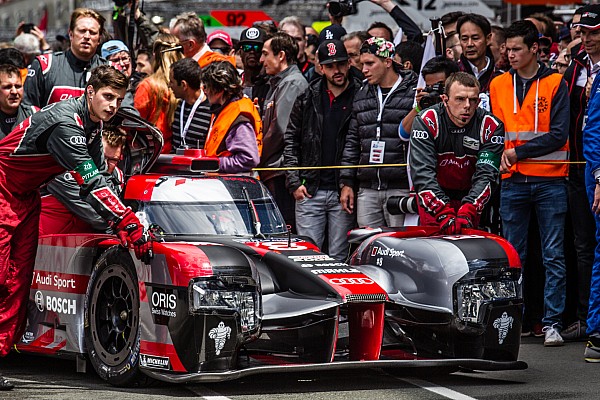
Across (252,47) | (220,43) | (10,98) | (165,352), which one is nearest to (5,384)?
(165,352)

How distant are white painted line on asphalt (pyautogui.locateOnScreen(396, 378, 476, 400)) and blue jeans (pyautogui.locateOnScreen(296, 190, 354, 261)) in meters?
2.81

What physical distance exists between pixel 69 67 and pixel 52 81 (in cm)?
21

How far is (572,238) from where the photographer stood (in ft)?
33.6

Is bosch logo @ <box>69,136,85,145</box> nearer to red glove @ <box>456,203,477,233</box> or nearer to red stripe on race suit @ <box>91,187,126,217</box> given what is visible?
red stripe on race suit @ <box>91,187,126,217</box>

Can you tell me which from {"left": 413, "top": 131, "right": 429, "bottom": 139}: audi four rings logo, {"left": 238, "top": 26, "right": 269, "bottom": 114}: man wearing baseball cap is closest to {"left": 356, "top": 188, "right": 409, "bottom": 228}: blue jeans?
{"left": 413, "top": 131, "right": 429, "bottom": 139}: audi four rings logo

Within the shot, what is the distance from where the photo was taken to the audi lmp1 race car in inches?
281

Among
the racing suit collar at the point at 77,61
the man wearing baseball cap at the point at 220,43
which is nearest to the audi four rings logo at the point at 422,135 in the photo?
the racing suit collar at the point at 77,61

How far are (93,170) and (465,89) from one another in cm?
277

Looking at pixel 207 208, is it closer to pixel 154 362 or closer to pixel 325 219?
pixel 154 362

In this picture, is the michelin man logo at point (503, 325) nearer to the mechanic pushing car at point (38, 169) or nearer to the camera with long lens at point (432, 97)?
the camera with long lens at point (432, 97)

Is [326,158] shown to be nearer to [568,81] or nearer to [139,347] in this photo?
[568,81]

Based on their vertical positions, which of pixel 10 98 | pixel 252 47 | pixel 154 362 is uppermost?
pixel 252 47

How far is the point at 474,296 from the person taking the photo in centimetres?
773

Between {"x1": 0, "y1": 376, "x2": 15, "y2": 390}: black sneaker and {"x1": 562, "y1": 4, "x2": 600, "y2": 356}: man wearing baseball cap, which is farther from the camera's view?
{"x1": 562, "y1": 4, "x2": 600, "y2": 356}: man wearing baseball cap
